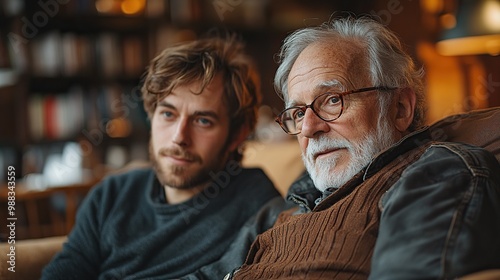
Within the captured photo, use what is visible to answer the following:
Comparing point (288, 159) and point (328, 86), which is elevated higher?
point (328, 86)

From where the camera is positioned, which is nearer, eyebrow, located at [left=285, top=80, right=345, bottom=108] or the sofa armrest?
eyebrow, located at [left=285, top=80, right=345, bottom=108]

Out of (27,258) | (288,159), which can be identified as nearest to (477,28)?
(288,159)

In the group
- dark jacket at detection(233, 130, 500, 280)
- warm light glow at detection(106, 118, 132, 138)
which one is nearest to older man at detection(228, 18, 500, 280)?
dark jacket at detection(233, 130, 500, 280)

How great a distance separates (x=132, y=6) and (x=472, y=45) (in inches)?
87.7

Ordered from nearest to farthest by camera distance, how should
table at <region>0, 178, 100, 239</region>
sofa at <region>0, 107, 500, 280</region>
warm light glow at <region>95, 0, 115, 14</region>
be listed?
sofa at <region>0, 107, 500, 280</region> < table at <region>0, 178, 100, 239</region> < warm light glow at <region>95, 0, 115, 14</region>

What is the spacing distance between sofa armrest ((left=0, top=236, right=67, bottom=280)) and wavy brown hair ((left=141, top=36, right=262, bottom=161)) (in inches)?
20.7

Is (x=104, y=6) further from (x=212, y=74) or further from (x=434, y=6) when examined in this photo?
(x=212, y=74)

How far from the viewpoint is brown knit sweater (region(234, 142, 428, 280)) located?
1134mm

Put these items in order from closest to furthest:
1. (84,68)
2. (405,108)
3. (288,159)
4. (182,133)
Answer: (405,108), (182,133), (288,159), (84,68)

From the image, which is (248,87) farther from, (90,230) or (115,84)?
(115,84)

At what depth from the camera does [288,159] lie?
2.21m

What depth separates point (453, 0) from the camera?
3.24 m

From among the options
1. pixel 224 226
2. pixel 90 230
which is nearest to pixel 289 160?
pixel 224 226

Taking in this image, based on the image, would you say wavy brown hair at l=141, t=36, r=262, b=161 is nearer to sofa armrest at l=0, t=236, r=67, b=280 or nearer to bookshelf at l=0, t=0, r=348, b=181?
sofa armrest at l=0, t=236, r=67, b=280
